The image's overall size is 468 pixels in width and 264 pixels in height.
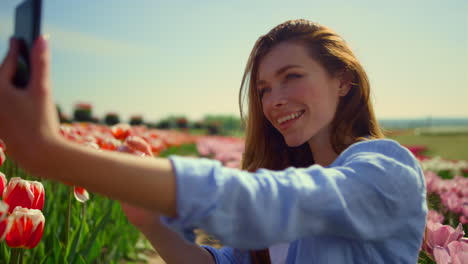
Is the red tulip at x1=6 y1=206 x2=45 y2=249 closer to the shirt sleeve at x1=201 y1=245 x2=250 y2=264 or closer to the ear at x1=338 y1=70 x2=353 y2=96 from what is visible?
→ the shirt sleeve at x1=201 y1=245 x2=250 y2=264

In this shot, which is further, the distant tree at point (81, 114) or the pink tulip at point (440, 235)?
the distant tree at point (81, 114)

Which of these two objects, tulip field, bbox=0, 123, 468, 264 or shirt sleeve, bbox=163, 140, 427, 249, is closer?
shirt sleeve, bbox=163, 140, 427, 249

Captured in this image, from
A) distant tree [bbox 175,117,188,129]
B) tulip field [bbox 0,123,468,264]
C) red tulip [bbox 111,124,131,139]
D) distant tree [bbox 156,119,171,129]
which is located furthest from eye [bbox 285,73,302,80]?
distant tree [bbox 156,119,171,129]

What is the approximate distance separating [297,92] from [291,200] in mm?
769

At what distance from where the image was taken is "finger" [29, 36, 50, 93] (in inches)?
23.3

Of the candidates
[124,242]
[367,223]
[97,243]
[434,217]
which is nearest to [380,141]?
[367,223]

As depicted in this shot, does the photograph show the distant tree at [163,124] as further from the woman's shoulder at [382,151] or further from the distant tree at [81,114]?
the woman's shoulder at [382,151]

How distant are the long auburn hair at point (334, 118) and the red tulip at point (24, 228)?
920mm

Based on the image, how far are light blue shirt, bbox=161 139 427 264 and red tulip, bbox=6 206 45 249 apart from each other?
85 centimetres

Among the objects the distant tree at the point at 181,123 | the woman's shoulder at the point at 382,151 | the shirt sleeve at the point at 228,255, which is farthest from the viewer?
the distant tree at the point at 181,123

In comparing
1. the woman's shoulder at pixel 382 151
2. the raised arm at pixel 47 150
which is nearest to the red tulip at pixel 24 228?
the raised arm at pixel 47 150

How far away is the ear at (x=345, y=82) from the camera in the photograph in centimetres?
163

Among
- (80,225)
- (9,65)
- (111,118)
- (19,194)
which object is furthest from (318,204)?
(111,118)

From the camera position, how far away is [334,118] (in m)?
1.60
